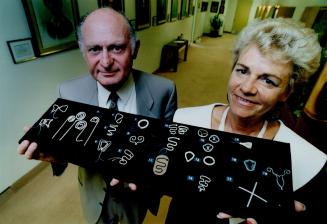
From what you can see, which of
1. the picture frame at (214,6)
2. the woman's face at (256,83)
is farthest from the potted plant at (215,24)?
the woman's face at (256,83)

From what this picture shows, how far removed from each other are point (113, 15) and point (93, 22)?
109 mm

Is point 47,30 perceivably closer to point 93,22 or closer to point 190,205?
point 93,22

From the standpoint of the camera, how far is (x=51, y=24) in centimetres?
186

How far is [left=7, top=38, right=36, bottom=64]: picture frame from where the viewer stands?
1.61 m

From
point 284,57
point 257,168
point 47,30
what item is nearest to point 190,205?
point 257,168

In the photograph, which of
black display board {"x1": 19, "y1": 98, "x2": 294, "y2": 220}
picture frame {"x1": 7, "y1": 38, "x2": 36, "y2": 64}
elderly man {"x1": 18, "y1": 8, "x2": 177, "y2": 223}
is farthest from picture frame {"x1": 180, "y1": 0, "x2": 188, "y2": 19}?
black display board {"x1": 19, "y1": 98, "x2": 294, "y2": 220}

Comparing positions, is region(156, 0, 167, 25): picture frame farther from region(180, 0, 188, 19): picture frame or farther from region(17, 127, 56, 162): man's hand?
region(17, 127, 56, 162): man's hand

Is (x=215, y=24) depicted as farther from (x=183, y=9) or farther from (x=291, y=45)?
(x=291, y=45)

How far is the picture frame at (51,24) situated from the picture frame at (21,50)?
0.15 ft

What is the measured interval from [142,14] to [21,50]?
93.8 inches

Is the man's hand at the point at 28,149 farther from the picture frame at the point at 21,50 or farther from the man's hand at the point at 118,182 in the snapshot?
the picture frame at the point at 21,50

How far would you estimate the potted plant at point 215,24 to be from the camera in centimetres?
998

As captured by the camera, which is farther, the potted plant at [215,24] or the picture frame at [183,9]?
the potted plant at [215,24]

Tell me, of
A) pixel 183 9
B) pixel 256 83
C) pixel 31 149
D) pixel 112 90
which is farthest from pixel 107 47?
pixel 183 9
